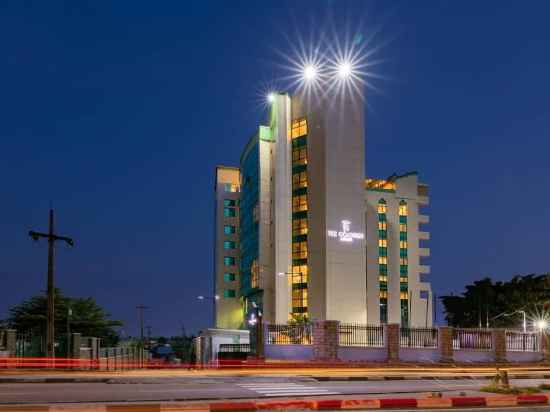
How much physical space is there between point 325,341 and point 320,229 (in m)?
51.6

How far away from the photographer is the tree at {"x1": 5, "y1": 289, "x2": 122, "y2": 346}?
5281 centimetres

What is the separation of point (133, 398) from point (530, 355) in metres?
34.4

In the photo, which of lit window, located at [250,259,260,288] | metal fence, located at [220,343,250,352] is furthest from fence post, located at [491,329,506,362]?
lit window, located at [250,259,260,288]

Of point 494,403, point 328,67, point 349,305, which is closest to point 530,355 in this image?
point 494,403

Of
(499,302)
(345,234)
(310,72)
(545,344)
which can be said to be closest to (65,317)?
(545,344)

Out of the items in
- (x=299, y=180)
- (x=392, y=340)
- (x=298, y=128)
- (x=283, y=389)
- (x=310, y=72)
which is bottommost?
(x=392, y=340)

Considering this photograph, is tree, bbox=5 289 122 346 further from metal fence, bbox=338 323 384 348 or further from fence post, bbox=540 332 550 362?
fence post, bbox=540 332 550 362

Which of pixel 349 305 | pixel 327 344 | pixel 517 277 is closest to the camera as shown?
pixel 327 344

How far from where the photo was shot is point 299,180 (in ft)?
307

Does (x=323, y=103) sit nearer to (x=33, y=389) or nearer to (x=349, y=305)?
(x=349, y=305)

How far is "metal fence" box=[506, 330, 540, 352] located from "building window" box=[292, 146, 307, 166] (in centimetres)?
5200

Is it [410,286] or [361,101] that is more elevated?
[361,101]

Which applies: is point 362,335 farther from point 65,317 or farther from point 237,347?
point 65,317

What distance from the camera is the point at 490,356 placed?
139ft
